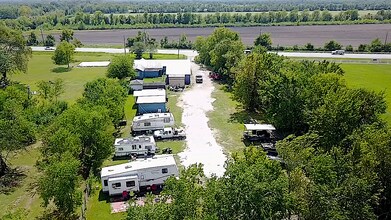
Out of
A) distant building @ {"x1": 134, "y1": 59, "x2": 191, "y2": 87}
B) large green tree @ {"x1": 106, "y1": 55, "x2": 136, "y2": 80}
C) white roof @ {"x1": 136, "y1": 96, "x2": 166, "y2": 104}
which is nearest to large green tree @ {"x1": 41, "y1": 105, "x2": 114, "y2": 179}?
white roof @ {"x1": 136, "y1": 96, "x2": 166, "y2": 104}

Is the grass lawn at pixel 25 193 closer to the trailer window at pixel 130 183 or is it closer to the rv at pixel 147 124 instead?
the trailer window at pixel 130 183

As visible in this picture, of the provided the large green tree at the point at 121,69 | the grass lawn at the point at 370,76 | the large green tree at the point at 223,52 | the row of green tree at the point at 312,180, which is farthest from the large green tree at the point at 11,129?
the grass lawn at the point at 370,76

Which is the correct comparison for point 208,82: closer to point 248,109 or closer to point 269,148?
point 248,109

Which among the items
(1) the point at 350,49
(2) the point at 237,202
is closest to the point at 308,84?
(2) the point at 237,202

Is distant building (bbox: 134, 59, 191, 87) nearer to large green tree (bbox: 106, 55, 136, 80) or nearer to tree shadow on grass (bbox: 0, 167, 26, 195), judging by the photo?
large green tree (bbox: 106, 55, 136, 80)

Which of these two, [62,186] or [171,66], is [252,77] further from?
[62,186]

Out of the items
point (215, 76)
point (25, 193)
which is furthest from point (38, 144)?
point (215, 76)
